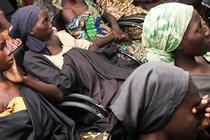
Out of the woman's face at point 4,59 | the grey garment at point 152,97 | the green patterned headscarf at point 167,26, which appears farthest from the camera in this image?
the woman's face at point 4,59

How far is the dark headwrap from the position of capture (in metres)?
2.97

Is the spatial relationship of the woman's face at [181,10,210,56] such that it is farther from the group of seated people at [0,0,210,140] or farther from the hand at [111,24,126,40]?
the hand at [111,24,126,40]

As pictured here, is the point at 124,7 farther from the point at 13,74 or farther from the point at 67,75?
the point at 13,74

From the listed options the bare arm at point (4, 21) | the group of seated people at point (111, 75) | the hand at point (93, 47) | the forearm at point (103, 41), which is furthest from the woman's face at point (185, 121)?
the bare arm at point (4, 21)

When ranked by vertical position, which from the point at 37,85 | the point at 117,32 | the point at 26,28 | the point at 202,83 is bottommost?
the point at 117,32

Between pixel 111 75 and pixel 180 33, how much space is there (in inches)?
43.5

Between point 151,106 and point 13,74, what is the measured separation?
1.23 m

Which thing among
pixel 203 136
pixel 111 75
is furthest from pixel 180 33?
pixel 111 75

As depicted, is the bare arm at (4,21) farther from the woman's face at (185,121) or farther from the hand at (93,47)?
the woman's face at (185,121)

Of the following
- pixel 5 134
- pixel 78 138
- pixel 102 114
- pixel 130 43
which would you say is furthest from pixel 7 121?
pixel 130 43

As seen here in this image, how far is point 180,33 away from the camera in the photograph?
6.40 ft

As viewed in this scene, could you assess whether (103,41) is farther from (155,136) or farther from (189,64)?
(155,136)

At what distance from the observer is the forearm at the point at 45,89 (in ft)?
7.89

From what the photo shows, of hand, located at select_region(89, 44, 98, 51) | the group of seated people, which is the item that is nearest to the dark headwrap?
the group of seated people
